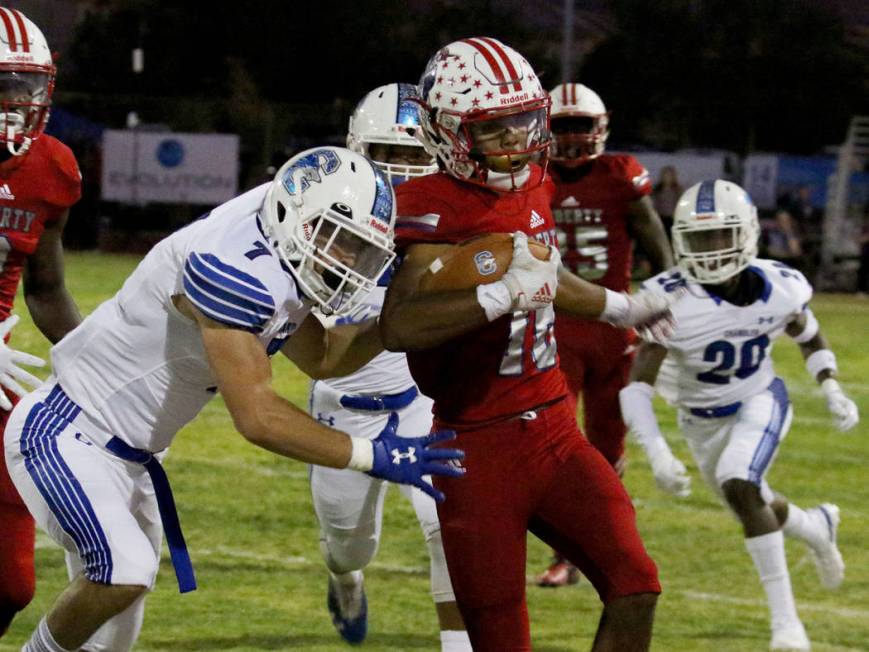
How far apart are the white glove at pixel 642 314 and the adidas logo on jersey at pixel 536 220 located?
0.24 metres

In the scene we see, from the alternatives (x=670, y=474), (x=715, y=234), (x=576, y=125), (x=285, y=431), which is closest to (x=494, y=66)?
(x=285, y=431)

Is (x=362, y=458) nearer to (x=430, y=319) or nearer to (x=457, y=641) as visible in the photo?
(x=430, y=319)

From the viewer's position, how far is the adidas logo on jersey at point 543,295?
3.44m

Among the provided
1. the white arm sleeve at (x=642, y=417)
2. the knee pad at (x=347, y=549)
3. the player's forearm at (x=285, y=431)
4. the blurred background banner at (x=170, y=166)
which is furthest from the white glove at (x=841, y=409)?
the blurred background banner at (x=170, y=166)

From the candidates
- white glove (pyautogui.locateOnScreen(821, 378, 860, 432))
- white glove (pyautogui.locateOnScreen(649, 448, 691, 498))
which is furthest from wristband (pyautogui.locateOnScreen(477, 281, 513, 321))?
white glove (pyautogui.locateOnScreen(821, 378, 860, 432))

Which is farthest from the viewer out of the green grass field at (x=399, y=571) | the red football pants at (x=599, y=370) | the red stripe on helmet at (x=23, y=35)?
the red football pants at (x=599, y=370)

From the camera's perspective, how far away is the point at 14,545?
13.7ft

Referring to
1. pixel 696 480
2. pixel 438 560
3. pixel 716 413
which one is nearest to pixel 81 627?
pixel 438 560

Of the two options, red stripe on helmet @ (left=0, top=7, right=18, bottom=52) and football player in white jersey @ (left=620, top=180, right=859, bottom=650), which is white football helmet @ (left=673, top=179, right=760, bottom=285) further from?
red stripe on helmet @ (left=0, top=7, right=18, bottom=52)

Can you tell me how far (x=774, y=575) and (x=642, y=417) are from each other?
25.9 inches

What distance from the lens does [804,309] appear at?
5820 millimetres

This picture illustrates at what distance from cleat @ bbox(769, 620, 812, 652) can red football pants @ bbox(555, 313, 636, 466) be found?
137 centimetres

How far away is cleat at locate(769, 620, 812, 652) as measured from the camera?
5.04 metres

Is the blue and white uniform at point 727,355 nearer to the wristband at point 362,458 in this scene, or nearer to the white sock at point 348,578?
the white sock at point 348,578
